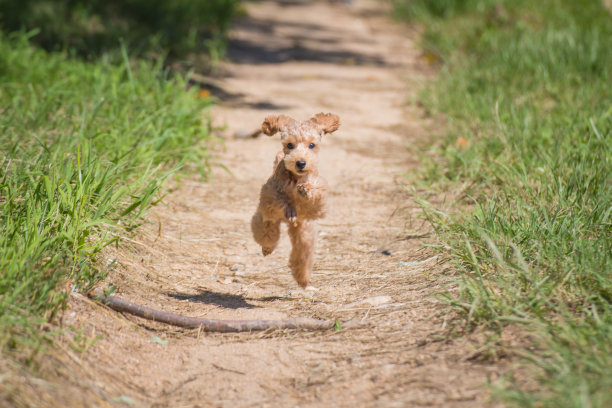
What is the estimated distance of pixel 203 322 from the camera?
11.9 ft

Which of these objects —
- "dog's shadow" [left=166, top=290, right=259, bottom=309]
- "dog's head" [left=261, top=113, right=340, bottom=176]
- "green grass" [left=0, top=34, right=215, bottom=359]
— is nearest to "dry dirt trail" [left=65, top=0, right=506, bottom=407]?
"dog's shadow" [left=166, top=290, right=259, bottom=309]

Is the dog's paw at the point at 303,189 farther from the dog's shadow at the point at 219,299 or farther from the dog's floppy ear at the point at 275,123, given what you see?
the dog's shadow at the point at 219,299

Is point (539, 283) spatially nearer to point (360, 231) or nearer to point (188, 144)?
point (360, 231)

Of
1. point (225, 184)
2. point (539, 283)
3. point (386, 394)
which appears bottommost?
point (225, 184)

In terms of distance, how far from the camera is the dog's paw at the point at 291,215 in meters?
3.73

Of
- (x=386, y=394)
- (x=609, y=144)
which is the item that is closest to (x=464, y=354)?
(x=386, y=394)

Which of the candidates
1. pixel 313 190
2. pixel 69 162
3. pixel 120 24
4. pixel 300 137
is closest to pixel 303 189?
pixel 313 190

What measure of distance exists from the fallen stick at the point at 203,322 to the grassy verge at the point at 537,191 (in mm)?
863

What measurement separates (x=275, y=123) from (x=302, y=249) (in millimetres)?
733

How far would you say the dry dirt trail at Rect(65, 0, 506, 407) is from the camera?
3.07 meters

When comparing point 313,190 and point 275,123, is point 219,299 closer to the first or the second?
point 313,190

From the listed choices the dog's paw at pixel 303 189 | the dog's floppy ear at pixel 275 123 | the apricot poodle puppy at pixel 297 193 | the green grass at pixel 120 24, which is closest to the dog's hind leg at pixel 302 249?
the apricot poodle puppy at pixel 297 193

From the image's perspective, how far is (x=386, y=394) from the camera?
295 centimetres

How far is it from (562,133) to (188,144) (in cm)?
319
